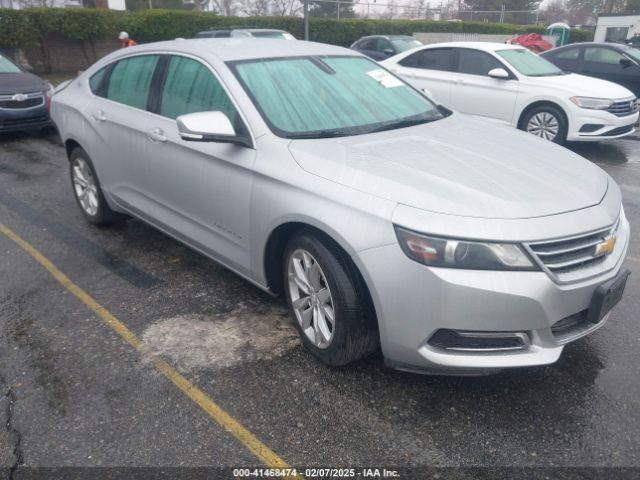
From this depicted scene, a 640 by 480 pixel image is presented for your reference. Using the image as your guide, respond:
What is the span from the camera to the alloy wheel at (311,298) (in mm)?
2969

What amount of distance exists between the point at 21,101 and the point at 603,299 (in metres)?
9.38

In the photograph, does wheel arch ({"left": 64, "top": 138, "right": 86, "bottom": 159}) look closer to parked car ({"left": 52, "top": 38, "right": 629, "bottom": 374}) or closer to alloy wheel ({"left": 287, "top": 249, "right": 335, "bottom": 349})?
parked car ({"left": 52, "top": 38, "right": 629, "bottom": 374})

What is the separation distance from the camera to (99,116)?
4.63m

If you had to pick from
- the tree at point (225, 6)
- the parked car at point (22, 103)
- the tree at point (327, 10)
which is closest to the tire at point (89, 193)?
the parked car at point (22, 103)

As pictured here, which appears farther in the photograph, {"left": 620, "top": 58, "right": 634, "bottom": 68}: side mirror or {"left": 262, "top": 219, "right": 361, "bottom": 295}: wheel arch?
{"left": 620, "top": 58, "right": 634, "bottom": 68}: side mirror

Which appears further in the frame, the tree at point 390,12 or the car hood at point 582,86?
the tree at point 390,12

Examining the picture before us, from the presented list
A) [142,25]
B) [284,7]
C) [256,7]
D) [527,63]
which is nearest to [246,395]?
[527,63]

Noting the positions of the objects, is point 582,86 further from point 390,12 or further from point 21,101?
point 390,12

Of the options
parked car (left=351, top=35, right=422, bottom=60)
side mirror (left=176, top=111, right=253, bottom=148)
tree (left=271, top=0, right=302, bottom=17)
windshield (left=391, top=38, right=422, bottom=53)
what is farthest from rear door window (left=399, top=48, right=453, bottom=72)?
tree (left=271, top=0, right=302, bottom=17)

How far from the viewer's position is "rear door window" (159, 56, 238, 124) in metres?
3.54

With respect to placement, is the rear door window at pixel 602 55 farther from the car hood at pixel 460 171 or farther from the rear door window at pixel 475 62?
the car hood at pixel 460 171

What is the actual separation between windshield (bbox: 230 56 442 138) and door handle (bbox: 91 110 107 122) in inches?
60.0

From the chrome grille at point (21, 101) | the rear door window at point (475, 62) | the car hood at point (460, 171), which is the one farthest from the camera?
the chrome grille at point (21, 101)

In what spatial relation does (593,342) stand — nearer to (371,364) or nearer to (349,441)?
(371,364)
